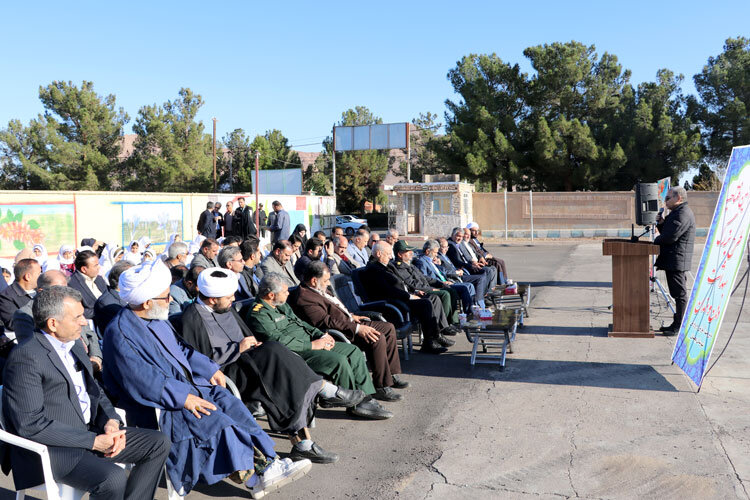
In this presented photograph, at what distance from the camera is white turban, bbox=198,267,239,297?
4.51m

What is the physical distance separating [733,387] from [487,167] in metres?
30.4

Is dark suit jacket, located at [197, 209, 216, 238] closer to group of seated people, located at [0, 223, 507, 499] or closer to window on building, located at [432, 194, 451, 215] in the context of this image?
group of seated people, located at [0, 223, 507, 499]

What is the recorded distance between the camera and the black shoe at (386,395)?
5660 millimetres

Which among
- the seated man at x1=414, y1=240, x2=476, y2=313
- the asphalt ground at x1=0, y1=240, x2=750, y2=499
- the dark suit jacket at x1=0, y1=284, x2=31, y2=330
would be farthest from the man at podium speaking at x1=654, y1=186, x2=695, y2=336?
the dark suit jacket at x1=0, y1=284, x2=31, y2=330

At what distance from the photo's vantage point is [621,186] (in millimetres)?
36312

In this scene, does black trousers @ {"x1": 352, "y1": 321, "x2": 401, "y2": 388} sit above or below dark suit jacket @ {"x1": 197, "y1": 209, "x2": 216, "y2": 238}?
below

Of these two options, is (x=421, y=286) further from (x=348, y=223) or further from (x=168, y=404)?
(x=348, y=223)

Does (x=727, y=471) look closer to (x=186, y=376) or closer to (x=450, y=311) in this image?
(x=186, y=376)

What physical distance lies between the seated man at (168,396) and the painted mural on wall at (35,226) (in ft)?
41.2

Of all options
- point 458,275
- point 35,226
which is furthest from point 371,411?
point 35,226

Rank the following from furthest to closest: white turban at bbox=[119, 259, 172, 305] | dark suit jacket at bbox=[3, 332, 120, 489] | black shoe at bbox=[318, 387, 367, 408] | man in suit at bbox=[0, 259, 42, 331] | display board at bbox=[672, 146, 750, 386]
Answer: man in suit at bbox=[0, 259, 42, 331], display board at bbox=[672, 146, 750, 386], black shoe at bbox=[318, 387, 367, 408], white turban at bbox=[119, 259, 172, 305], dark suit jacket at bbox=[3, 332, 120, 489]

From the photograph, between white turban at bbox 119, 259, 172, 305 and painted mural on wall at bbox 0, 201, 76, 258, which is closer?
white turban at bbox 119, 259, 172, 305

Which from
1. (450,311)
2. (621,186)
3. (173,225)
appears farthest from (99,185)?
(450,311)

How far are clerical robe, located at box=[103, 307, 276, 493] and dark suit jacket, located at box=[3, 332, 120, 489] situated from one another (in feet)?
1.25
